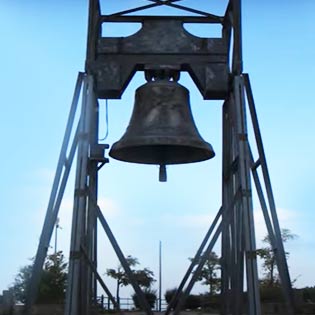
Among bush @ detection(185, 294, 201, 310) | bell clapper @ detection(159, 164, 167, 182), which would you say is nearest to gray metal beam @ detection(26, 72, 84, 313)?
bell clapper @ detection(159, 164, 167, 182)

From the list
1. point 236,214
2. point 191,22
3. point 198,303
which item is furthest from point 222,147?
point 198,303

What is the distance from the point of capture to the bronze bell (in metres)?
8.55

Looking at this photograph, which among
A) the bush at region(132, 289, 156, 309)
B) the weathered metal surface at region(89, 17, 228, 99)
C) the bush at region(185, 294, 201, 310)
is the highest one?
the weathered metal surface at region(89, 17, 228, 99)

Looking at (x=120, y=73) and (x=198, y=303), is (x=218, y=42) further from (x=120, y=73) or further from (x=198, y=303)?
(x=198, y=303)

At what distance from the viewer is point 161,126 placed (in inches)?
341

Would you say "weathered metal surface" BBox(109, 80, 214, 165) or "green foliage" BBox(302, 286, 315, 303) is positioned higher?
"green foliage" BBox(302, 286, 315, 303)

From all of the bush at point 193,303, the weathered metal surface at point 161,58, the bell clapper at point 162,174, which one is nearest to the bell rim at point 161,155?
the bell clapper at point 162,174

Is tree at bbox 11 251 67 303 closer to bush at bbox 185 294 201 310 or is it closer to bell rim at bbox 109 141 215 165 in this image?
bush at bbox 185 294 201 310

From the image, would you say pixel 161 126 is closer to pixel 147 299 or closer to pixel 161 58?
pixel 161 58

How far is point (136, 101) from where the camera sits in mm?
9312

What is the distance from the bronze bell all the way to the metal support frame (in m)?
0.40

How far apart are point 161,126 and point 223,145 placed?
6.36 ft

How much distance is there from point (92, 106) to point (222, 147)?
2379 mm

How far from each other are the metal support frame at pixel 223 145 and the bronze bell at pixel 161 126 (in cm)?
40
